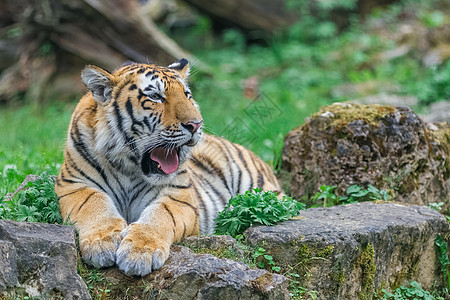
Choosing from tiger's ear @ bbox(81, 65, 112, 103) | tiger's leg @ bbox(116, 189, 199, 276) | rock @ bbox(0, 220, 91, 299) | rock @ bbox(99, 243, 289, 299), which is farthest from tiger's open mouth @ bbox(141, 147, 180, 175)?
rock @ bbox(0, 220, 91, 299)

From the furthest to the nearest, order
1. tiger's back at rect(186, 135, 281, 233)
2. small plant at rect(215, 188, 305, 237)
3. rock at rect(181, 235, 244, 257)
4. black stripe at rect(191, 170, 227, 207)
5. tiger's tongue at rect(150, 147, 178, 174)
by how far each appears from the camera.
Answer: black stripe at rect(191, 170, 227, 207)
tiger's back at rect(186, 135, 281, 233)
small plant at rect(215, 188, 305, 237)
tiger's tongue at rect(150, 147, 178, 174)
rock at rect(181, 235, 244, 257)

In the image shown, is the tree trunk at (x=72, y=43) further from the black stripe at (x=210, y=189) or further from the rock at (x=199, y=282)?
the rock at (x=199, y=282)

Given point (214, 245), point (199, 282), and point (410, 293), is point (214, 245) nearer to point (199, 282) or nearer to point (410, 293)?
point (199, 282)

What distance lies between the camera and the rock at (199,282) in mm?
3145

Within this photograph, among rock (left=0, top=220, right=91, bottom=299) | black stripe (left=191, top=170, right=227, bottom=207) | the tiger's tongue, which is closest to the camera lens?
rock (left=0, top=220, right=91, bottom=299)

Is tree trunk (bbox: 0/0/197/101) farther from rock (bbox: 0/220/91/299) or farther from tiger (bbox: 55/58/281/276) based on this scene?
rock (bbox: 0/220/91/299)

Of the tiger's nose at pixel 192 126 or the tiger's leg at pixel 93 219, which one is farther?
Result: the tiger's nose at pixel 192 126

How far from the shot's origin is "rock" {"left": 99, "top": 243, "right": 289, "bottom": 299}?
3145mm

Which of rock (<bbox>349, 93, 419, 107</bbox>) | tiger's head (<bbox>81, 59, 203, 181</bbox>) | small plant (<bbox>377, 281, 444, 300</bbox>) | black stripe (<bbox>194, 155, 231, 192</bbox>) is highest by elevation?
rock (<bbox>349, 93, 419, 107</bbox>)

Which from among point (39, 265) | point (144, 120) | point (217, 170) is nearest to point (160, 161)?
point (144, 120)

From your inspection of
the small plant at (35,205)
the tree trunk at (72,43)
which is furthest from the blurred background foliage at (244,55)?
the small plant at (35,205)

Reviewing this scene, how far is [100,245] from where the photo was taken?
3.27 metres

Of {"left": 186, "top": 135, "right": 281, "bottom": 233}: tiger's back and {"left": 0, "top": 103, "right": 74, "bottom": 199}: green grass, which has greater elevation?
{"left": 186, "top": 135, "right": 281, "bottom": 233}: tiger's back

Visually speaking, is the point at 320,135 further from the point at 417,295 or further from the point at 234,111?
the point at 234,111
